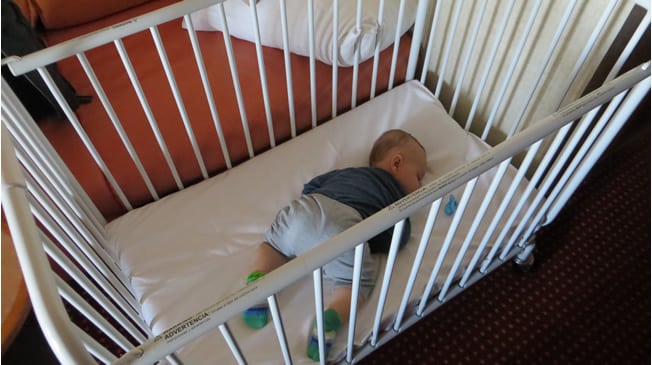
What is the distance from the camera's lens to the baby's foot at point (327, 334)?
86 cm

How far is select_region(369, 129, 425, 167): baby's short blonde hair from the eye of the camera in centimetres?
110

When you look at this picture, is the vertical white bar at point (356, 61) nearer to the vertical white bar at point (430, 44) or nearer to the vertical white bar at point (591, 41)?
the vertical white bar at point (430, 44)

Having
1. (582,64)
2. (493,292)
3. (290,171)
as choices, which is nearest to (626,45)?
(582,64)

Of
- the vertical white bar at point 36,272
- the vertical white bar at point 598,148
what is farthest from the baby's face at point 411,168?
the vertical white bar at point 36,272

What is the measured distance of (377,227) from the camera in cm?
56

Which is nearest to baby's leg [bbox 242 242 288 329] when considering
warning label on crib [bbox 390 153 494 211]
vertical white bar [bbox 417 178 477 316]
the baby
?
the baby

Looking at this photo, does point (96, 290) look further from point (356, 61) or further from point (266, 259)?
point (356, 61)

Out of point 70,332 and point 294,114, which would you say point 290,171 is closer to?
point 294,114

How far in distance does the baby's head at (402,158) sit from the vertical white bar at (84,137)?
616mm

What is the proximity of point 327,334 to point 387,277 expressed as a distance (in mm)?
216

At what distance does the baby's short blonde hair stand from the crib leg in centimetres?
39

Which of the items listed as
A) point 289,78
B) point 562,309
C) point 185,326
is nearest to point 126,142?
point 289,78

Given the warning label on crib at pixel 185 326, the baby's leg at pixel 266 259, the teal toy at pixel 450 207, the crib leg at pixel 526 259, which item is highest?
the warning label on crib at pixel 185 326

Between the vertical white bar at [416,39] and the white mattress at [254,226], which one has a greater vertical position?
the vertical white bar at [416,39]
